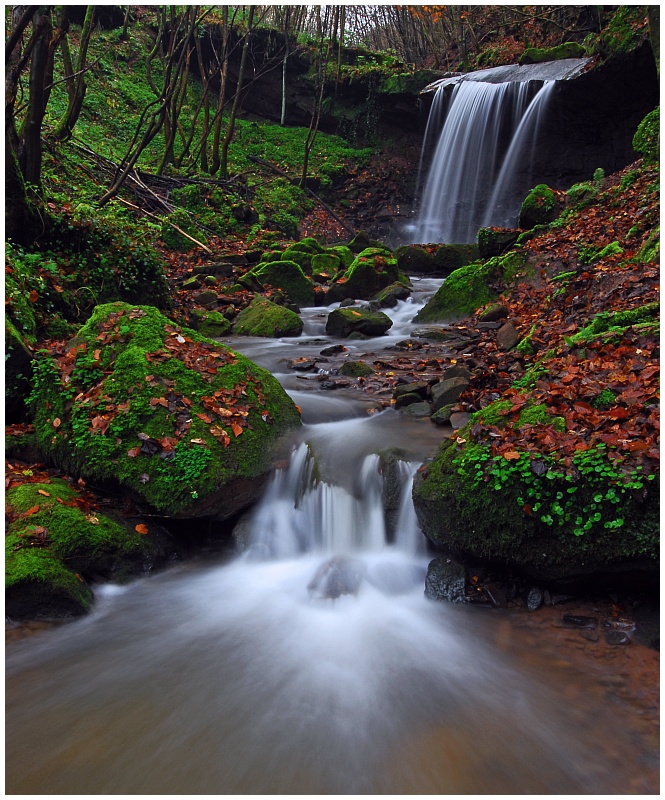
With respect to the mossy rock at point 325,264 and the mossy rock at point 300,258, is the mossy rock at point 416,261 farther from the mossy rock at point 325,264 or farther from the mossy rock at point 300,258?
the mossy rock at point 300,258

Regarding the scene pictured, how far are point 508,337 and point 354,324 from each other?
354 cm

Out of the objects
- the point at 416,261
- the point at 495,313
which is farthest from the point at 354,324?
the point at 416,261

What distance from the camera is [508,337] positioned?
7797 mm

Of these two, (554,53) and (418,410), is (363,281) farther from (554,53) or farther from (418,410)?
(554,53)

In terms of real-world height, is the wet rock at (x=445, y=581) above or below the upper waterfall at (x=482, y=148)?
below

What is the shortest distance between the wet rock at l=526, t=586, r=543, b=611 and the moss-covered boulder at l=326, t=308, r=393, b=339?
23.6 ft

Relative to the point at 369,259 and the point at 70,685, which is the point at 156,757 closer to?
the point at 70,685

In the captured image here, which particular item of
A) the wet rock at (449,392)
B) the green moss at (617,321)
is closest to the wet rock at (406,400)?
the wet rock at (449,392)

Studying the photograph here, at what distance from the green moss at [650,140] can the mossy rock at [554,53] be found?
10.7 meters

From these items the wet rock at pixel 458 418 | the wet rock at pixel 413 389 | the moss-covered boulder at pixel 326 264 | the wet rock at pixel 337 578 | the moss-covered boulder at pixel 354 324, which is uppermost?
the moss-covered boulder at pixel 326 264

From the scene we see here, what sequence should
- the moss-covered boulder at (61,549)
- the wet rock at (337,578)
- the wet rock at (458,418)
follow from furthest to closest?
1. the wet rock at (458,418)
2. the wet rock at (337,578)
3. the moss-covered boulder at (61,549)

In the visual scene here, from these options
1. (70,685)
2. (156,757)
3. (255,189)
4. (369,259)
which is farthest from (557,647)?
(255,189)

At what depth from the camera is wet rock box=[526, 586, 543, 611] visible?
154 inches

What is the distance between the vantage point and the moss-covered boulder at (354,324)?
419 inches
